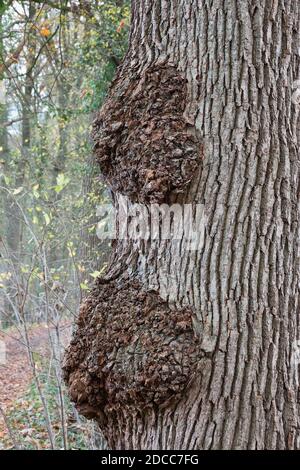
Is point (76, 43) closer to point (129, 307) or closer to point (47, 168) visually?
point (47, 168)

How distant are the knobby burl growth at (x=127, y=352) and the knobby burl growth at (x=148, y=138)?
39 centimetres

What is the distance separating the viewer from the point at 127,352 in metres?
1.79

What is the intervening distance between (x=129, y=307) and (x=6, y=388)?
19.3 feet

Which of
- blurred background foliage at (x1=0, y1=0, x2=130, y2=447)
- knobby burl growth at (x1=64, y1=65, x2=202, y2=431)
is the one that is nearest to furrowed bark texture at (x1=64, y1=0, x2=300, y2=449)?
knobby burl growth at (x1=64, y1=65, x2=202, y2=431)

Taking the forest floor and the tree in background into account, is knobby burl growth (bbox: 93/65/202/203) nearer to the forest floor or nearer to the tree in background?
the tree in background

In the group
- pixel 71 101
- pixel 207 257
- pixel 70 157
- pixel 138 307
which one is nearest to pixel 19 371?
pixel 70 157

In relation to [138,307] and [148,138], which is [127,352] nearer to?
[138,307]

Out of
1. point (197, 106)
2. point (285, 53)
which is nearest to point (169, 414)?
point (197, 106)

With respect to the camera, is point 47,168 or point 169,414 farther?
point 47,168

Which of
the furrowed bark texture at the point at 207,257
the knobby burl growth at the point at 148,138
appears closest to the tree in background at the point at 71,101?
the knobby burl growth at the point at 148,138

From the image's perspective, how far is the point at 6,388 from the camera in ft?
23.3

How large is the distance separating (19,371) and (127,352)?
6092 millimetres

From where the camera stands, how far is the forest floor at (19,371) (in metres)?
5.61

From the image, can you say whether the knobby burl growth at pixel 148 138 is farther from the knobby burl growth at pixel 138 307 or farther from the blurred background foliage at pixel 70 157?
the blurred background foliage at pixel 70 157
